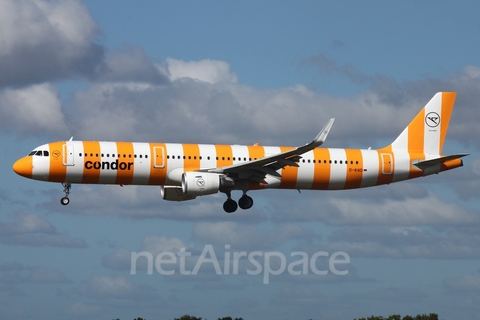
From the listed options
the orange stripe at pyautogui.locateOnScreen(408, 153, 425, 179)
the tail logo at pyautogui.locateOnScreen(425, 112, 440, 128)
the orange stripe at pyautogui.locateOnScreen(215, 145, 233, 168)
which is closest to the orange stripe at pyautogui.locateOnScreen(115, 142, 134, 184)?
the orange stripe at pyautogui.locateOnScreen(215, 145, 233, 168)

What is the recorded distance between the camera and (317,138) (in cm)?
6025

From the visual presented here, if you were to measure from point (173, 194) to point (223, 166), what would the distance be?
5.09m

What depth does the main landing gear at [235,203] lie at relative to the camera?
68.3 meters

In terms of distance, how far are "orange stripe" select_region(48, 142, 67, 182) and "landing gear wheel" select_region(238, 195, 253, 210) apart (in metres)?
12.0

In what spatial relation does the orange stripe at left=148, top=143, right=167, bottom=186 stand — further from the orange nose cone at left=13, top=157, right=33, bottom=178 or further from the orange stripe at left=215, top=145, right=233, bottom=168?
the orange nose cone at left=13, top=157, right=33, bottom=178

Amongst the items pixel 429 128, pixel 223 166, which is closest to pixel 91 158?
pixel 223 166

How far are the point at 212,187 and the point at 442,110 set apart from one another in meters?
20.8

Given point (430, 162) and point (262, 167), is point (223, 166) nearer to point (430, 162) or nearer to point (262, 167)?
point (262, 167)

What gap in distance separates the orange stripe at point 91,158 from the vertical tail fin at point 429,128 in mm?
21592

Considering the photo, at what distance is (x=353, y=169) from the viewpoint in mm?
70125

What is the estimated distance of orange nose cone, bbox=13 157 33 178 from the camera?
6500 cm

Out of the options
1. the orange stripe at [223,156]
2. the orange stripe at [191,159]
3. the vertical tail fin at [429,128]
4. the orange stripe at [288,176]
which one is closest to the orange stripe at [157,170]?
the orange stripe at [191,159]

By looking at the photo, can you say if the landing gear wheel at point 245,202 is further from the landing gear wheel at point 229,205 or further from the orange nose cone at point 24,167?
the orange nose cone at point 24,167

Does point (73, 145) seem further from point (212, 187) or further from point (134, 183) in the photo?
point (212, 187)
